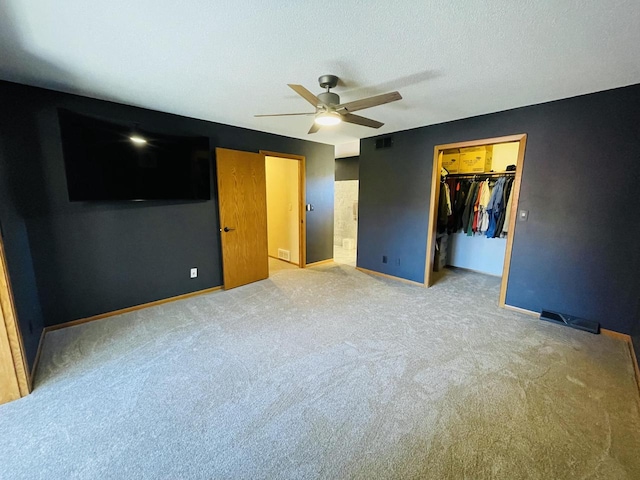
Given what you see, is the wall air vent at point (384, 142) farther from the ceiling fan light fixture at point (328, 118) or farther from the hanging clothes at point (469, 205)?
the ceiling fan light fixture at point (328, 118)

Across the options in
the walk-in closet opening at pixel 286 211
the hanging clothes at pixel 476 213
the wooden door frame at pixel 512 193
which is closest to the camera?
the wooden door frame at pixel 512 193

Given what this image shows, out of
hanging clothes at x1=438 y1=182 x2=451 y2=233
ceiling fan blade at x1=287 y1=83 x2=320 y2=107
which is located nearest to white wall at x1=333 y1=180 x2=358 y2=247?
hanging clothes at x1=438 y1=182 x2=451 y2=233

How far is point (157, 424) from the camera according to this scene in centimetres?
156


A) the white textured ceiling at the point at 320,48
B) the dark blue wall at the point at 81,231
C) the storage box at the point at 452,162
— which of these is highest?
the white textured ceiling at the point at 320,48

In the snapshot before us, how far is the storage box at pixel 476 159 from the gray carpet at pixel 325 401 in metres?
2.41

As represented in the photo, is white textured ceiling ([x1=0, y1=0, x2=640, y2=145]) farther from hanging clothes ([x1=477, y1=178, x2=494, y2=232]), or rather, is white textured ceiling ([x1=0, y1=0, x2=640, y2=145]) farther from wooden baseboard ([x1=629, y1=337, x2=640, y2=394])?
wooden baseboard ([x1=629, y1=337, x2=640, y2=394])

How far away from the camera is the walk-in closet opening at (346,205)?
6.39 meters

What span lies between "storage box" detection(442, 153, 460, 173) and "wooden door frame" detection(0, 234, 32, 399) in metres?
5.13

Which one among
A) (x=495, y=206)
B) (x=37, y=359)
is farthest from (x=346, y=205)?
(x=37, y=359)

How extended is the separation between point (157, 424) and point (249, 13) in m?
2.37

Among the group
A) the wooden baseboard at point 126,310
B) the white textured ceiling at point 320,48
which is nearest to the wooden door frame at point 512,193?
the white textured ceiling at point 320,48

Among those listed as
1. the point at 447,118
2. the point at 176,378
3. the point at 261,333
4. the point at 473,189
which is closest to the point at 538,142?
the point at 447,118

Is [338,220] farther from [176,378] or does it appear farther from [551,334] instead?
[176,378]

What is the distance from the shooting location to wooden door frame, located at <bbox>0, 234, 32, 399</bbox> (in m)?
1.62
